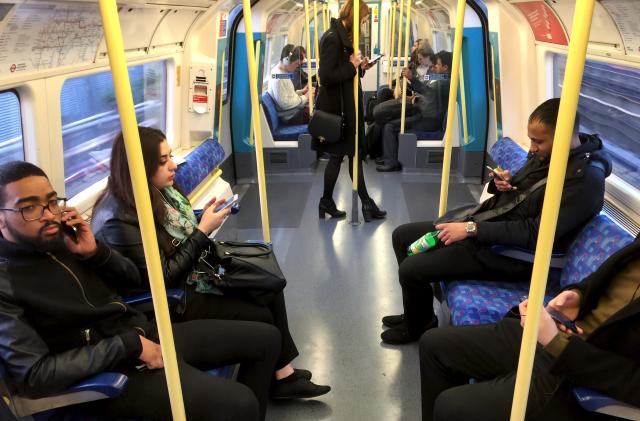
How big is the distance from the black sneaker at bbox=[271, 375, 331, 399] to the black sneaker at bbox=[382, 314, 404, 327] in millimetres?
808

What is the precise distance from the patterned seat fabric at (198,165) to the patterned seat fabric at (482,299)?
2284 mm

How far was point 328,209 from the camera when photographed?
5.33 meters

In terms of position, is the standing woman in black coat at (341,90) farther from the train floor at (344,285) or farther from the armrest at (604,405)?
the armrest at (604,405)

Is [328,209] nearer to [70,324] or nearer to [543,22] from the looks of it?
[543,22]

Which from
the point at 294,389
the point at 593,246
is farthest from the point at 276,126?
the point at 593,246

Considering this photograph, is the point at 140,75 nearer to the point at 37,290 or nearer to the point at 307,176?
the point at 307,176

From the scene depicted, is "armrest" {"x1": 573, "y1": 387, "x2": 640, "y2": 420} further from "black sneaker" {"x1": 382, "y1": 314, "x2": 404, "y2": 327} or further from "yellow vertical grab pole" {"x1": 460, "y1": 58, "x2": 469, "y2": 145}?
"yellow vertical grab pole" {"x1": 460, "y1": 58, "x2": 469, "y2": 145}

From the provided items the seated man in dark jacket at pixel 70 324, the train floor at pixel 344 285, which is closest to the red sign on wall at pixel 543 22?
the train floor at pixel 344 285

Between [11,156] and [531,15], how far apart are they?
4.07m

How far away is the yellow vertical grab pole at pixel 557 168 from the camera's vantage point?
→ 1.14 meters

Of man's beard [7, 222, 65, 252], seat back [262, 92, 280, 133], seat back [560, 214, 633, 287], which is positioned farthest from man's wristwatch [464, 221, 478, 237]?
seat back [262, 92, 280, 133]

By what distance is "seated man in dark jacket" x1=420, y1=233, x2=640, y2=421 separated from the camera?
1743mm

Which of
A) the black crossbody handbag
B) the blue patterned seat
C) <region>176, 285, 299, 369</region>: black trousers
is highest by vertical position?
the black crossbody handbag

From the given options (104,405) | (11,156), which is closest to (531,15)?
(11,156)
